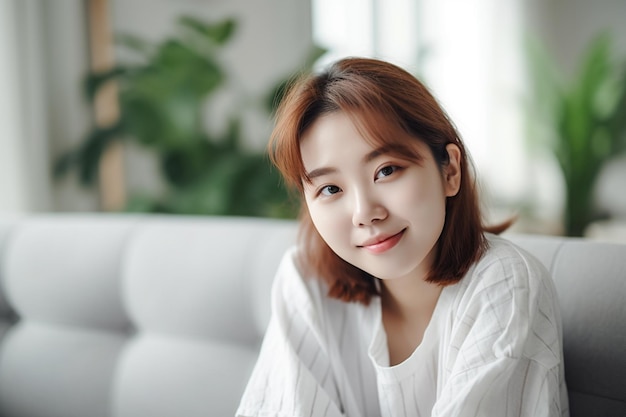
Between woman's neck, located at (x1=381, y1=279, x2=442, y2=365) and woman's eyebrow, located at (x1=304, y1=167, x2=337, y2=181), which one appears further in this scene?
woman's neck, located at (x1=381, y1=279, x2=442, y2=365)

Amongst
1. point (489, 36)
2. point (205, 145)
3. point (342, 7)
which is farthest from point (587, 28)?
point (205, 145)

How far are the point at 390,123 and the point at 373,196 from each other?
0.10 meters

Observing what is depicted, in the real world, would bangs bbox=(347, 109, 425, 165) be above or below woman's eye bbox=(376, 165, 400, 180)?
above

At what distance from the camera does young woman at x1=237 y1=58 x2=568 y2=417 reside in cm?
74

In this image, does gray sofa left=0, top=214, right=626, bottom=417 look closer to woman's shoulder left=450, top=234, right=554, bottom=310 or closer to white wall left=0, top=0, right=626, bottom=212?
woman's shoulder left=450, top=234, right=554, bottom=310

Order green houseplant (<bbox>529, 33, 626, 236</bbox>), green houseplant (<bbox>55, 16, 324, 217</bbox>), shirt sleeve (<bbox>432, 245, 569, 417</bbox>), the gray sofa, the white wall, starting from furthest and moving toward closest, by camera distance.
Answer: green houseplant (<bbox>529, 33, 626, 236</bbox>) → the white wall → green houseplant (<bbox>55, 16, 324, 217</bbox>) → the gray sofa → shirt sleeve (<bbox>432, 245, 569, 417</bbox>)

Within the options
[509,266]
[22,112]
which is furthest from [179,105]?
[509,266]

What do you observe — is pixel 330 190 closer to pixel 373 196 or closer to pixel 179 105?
pixel 373 196

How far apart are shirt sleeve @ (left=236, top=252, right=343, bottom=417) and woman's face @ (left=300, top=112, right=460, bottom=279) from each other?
0.18m

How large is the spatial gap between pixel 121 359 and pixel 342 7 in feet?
10.2

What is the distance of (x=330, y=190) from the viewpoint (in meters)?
0.81

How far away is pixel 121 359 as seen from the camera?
1.32 metres

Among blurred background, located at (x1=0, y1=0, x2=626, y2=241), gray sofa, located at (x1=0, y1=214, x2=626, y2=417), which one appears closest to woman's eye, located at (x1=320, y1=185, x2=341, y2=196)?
gray sofa, located at (x1=0, y1=214, x2=626, y2=417)

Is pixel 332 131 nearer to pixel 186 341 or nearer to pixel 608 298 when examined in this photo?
pixel 608 298
